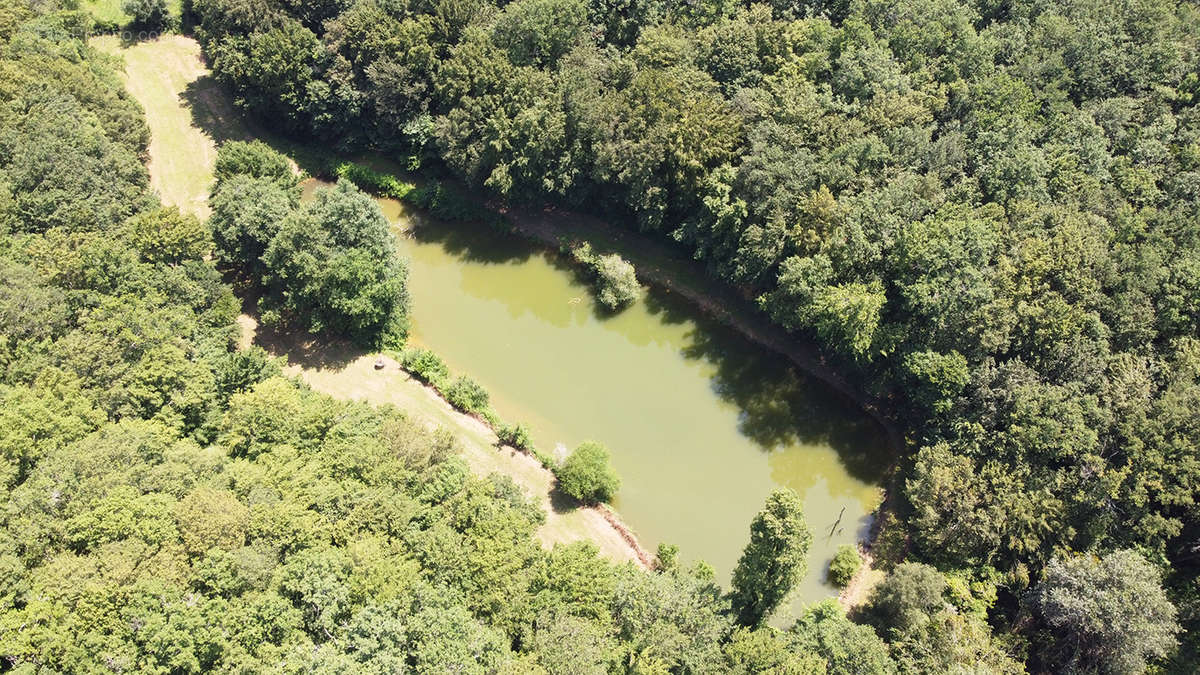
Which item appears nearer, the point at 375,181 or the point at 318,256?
the point at 318,256

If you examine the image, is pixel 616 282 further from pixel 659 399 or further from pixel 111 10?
pixel 111 10

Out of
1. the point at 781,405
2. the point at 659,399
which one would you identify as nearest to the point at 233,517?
the point at 659,399

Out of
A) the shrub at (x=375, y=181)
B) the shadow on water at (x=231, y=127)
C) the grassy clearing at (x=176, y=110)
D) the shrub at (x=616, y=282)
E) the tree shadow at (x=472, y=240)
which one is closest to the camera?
the shrub at (x=616, y=282)

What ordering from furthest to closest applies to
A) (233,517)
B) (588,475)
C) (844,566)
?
(588,475) < (844,566) < (233,517)

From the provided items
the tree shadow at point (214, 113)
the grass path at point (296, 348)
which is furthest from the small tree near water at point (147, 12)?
the tree shadow at point (214, 113)

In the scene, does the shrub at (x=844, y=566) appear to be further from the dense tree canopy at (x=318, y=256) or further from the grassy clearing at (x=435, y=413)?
the dense tree canopy at (x=318, y=256)

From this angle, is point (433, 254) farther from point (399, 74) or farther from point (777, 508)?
point (777, 508)

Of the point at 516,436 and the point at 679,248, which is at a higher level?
the point at 679,248
